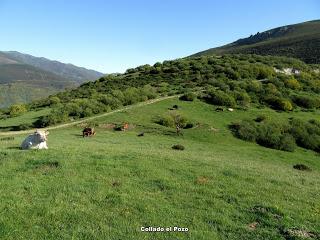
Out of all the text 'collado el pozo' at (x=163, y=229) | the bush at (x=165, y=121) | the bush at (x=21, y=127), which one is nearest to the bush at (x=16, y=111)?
the bush at (x=21, y=127)

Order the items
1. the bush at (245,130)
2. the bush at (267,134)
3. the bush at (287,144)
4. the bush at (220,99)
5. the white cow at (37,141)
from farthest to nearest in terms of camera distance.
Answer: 1. the bush at (220,99)
2. the bush at (245,130)
3. the bush at (267,134)
4. the bush at (287,144)
5. the white cow at (37,141)

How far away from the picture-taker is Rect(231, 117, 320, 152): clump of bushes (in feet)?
176

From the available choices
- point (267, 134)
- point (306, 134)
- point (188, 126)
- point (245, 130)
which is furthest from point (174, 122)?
point (306, 134)

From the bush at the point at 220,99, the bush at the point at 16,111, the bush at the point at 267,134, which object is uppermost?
the bush at the point at 16,111

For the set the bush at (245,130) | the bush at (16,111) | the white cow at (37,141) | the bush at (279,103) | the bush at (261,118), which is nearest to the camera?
the white cow at (37,141)

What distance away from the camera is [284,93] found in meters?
83.6

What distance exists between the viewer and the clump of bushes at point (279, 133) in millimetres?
53597

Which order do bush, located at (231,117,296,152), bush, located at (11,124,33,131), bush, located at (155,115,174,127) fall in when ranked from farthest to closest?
bush, located at (155,115,174,127)
bush, located at (11,124,33,131)
bush, located at (231,117,296,152)

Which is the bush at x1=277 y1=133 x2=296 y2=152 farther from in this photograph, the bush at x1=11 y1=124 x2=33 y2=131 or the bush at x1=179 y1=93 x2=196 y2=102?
the bush at x1=11 y1=124 x2=33 y2=131

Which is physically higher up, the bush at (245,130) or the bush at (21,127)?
the bush at (21,127)

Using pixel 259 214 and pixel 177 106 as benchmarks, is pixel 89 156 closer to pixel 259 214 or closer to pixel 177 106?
pixel 259 214

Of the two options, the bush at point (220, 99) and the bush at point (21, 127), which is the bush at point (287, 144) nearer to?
the bush at point (220, 99)

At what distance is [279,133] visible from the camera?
2248 inches

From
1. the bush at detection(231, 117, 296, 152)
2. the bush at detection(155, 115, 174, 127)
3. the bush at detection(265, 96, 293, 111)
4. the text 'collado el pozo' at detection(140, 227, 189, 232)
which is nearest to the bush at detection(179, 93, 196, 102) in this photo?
the bush at detection(231, 117, 296, 152)
